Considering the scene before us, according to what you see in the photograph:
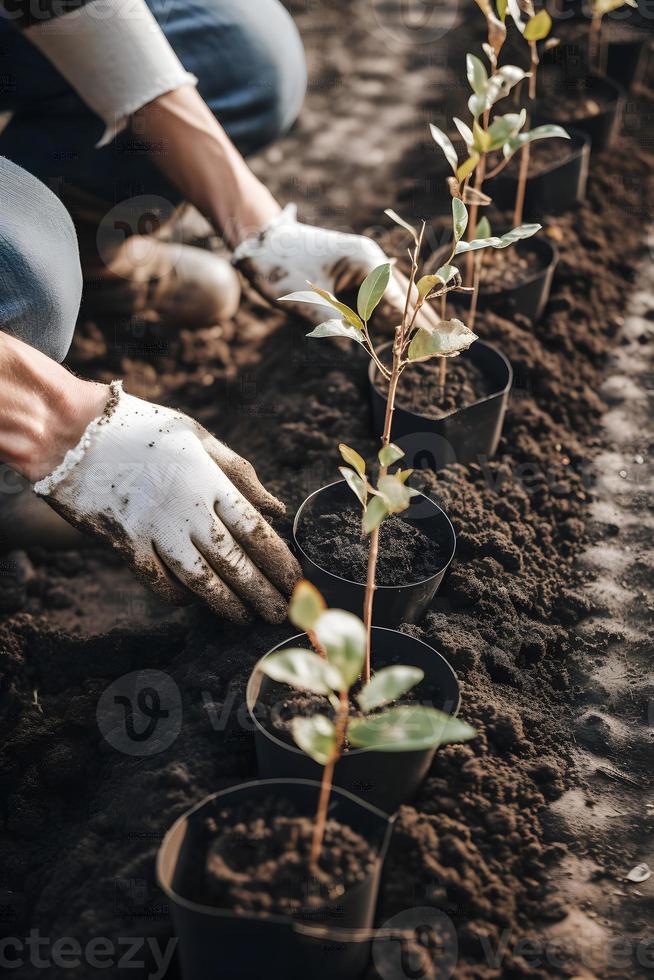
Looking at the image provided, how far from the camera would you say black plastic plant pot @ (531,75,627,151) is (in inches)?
101

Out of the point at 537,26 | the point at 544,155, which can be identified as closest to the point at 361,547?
the point at 537,26

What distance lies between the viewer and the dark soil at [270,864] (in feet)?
2.99

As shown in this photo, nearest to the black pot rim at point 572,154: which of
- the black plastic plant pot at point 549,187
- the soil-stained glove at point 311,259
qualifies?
the black plastic plant pot at point 549,187

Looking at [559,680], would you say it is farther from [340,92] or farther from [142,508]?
[340,92]

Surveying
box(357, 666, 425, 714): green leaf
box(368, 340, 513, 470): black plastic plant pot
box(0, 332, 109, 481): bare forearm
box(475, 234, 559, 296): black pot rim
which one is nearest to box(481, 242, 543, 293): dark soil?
box(475, 234, 559, 296): black pot rim

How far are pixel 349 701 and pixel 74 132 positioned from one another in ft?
4.87

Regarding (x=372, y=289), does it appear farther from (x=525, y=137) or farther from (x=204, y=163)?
(x=204, y=163)

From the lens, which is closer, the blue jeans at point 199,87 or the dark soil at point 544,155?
the blue jeans at point 199,87

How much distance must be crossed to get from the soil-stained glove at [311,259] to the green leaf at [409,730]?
1.07 m

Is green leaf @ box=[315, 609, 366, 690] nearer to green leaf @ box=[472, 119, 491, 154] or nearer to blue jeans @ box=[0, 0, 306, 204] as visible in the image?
green leaf @ box=[472, 119, 491, 154]

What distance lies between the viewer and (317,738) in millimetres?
844

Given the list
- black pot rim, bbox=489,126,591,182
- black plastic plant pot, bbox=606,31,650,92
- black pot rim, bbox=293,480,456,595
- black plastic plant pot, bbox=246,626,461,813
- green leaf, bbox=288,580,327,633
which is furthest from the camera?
black plastic plant pot, bbox=606,31,650,92

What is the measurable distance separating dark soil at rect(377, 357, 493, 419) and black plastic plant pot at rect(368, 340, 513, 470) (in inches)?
0.8

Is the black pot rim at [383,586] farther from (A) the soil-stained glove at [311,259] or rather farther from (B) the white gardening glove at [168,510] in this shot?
(A) the soil-stained glove at [311,259]
